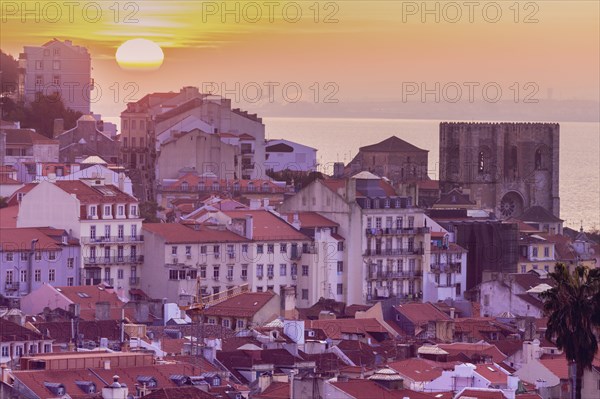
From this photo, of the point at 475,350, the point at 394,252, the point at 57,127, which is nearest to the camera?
the point at 475,350

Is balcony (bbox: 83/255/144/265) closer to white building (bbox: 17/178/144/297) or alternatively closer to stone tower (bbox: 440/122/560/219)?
white building (bbox: 17/178/144/297)

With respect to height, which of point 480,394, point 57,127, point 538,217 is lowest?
point 480,394

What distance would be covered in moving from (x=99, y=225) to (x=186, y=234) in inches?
144

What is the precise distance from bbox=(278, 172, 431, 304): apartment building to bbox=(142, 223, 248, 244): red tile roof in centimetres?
614

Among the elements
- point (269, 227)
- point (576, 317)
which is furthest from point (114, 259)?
point (576, 317)

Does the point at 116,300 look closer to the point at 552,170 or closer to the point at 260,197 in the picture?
the point at 260,197

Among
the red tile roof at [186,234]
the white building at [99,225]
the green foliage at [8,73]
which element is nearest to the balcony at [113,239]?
the white building at [99,225]

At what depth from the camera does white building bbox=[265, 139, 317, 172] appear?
536ft

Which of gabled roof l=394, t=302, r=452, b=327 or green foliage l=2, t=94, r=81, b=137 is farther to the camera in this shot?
green foliage l=2, t=94, r=81, b=137

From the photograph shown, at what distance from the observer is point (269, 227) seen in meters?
106

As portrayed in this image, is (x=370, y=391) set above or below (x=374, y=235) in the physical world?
below

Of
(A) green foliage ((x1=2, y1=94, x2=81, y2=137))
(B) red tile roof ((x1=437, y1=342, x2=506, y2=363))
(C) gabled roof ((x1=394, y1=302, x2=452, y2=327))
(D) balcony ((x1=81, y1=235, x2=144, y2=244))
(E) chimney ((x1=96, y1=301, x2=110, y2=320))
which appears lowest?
(B) red tile roof ((x1=437, y1=342, x2=506, y2=363))

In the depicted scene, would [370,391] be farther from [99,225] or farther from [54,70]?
[54,70]

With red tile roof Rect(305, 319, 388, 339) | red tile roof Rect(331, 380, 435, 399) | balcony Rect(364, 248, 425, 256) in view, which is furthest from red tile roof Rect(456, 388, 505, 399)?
balcony Rect(364, 248, 425, 256)
